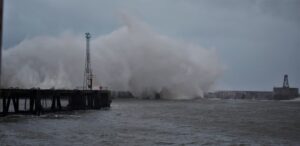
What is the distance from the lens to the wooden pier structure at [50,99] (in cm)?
5415

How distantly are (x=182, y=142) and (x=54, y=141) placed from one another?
8751 millimetres

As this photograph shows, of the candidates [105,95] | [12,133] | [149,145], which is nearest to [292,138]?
[149,145]

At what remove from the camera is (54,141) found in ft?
96.2

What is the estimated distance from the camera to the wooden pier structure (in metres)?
54.2

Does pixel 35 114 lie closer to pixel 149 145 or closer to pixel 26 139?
pixel 26 139

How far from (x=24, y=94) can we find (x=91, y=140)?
2871cm

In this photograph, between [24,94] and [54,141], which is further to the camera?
[24,94]

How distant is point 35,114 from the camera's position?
184ft

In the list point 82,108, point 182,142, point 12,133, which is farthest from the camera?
point 82,108

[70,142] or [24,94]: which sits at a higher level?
[24,94]

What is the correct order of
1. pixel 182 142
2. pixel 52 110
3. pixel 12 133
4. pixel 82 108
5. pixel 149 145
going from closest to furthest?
pixel 149 145
pixel 182 142
pixel 12 133
pixel 52 110
pixel 82 108

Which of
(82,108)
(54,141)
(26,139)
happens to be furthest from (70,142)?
(82,108)

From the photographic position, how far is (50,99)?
7919 cm

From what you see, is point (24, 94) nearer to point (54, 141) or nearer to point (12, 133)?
point (12, 133)
